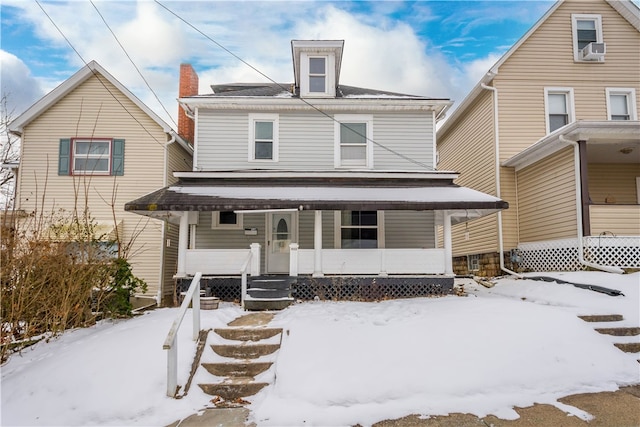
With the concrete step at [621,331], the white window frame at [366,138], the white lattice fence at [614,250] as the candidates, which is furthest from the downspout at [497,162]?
the concrete step at [621,331]

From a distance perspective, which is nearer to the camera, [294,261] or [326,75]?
[294,261]

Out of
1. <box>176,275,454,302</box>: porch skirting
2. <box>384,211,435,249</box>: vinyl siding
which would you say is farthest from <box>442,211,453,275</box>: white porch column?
<box>384,211,435,249</box>: vinyl siding

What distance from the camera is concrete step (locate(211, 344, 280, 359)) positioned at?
243 inches

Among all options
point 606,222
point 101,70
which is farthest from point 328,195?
point 101,70

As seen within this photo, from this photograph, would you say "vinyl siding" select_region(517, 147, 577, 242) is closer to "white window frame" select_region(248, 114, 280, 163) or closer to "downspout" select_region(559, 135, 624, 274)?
"downspout" select_region(559, 135, 624, 274)

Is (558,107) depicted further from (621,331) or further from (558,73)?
(621,331)

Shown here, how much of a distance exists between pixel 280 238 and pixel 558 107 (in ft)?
36.1

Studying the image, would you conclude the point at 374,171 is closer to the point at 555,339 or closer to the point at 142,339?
the point at 555,339

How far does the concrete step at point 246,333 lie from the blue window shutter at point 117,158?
929 cm

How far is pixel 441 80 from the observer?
28219 millimetres

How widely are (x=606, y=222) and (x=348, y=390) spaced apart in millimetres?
9640

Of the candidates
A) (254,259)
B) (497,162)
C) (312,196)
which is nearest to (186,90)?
(312,196)

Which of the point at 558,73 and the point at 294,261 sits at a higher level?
the point at 558,73

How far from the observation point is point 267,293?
960 cm
